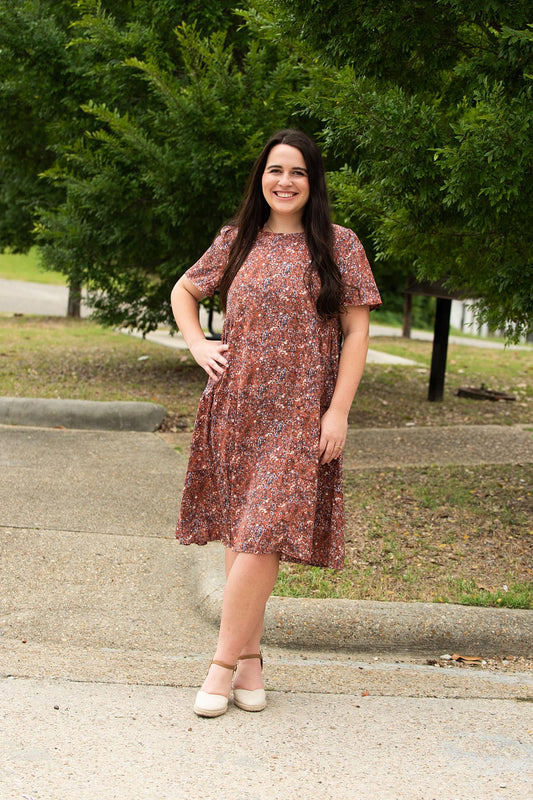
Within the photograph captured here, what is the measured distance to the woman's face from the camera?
322 centimetres

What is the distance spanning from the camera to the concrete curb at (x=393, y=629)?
3871 mm

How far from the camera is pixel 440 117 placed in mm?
4773

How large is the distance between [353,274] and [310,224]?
225 mm

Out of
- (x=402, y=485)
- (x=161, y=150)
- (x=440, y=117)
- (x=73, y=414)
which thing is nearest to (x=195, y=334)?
(x=440, y=117)

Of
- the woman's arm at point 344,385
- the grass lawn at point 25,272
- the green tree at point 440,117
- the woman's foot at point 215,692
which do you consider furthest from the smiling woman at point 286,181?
the grass lawn at point 25,272

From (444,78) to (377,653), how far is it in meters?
3.12

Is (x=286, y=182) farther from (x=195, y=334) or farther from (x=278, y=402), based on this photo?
(x=278, y=402)

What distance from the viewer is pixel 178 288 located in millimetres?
3463

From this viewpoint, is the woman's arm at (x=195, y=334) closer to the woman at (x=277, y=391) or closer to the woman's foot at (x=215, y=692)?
the woman at (x=277, y=391)

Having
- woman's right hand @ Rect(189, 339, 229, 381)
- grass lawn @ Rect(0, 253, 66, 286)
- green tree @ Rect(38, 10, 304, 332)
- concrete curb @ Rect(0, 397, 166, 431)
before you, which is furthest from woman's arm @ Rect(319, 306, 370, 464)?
grass lawn @ Rect(0, 253, 66, 286)

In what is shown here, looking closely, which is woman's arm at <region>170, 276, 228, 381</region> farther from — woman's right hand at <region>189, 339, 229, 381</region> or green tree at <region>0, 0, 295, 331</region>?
green tree at <region>0, 0, 295, 331</region>

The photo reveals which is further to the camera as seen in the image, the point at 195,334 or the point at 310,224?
the point at 195,334

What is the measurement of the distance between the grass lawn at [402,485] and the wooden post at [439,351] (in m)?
0.18

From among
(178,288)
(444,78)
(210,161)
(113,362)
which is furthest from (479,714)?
(113,362)
